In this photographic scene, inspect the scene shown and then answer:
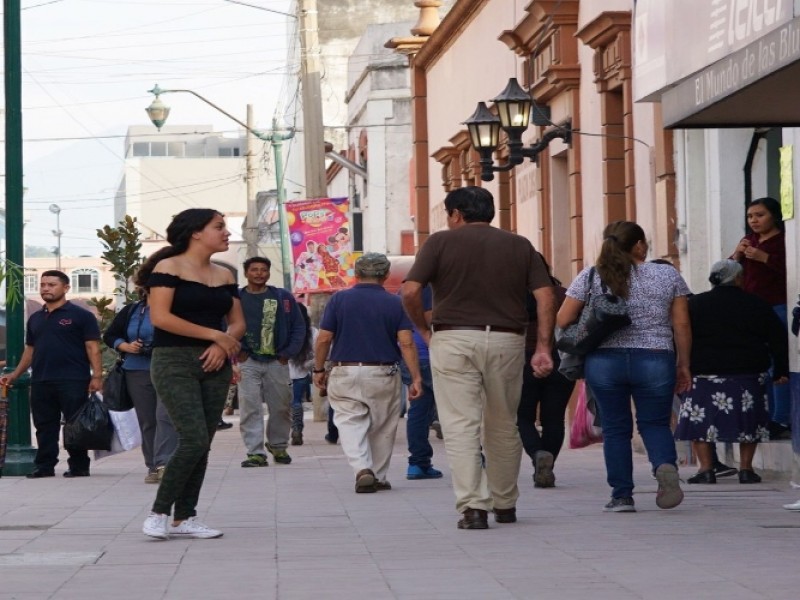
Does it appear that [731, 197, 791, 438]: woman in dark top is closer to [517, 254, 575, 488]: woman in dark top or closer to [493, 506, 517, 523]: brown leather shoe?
[517, 254, 575, 488]: woman in dark top

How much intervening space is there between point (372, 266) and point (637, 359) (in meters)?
3.27

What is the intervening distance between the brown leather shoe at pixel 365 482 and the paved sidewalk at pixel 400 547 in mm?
154

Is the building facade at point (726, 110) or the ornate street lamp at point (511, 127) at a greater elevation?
the ornate street lamp at point (511, 127)

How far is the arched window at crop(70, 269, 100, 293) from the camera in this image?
137375 millimetres

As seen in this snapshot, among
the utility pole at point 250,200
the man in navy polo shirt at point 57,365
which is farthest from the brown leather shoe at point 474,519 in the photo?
the utility pole at point 250,200

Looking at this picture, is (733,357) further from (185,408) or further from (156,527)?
(156,527)

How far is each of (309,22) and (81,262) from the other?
116 metres

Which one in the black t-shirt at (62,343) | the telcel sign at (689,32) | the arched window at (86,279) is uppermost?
the arched window at (86,279)

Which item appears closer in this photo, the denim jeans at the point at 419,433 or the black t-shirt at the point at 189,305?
the black t-shirt at the point at 189,305

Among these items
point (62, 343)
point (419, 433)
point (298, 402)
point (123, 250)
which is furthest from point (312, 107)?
point (419, 433)

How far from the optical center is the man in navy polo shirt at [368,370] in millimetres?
12883

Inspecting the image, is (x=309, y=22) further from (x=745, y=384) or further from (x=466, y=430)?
(x=466, y=430)

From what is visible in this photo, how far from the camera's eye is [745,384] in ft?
40.3

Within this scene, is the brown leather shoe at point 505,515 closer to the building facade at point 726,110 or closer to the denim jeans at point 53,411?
the building facade at point 726,110
